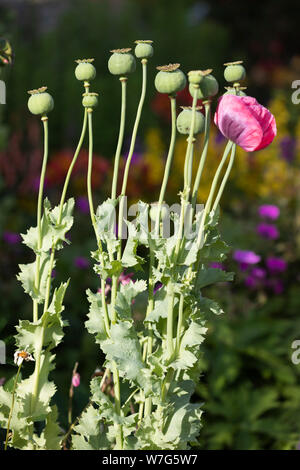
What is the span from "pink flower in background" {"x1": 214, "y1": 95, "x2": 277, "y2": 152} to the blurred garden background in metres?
0.41

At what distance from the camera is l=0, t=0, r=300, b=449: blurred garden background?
83.0 inches

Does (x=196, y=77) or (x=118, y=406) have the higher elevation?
(x=196, y=77)

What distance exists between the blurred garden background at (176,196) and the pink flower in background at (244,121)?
1.33 feet

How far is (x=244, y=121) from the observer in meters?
0.86

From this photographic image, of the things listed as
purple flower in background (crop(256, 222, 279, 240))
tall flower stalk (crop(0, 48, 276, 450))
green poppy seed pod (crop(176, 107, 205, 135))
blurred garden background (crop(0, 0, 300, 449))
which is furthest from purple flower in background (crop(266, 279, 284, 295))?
green poppy seed pod (crop(176, 107, 205, 135))

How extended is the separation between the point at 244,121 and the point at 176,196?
3034mm

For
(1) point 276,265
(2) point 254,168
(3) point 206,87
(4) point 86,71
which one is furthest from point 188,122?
(2) point 254,168

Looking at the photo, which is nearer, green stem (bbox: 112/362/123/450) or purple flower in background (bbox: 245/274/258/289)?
green stem (bbox: 112/362/123/450)

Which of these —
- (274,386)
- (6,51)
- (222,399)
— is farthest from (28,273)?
(274,386)

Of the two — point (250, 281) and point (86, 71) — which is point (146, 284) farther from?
point (250, 281)

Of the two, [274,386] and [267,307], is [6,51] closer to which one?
[274,386]

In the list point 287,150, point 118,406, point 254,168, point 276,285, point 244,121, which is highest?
point 287,150

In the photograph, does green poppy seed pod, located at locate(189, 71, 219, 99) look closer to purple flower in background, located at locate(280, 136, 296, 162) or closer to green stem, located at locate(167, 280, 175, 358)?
green stem, located at locate(167, 280, 175, 358)

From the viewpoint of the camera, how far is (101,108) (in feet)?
16.3
